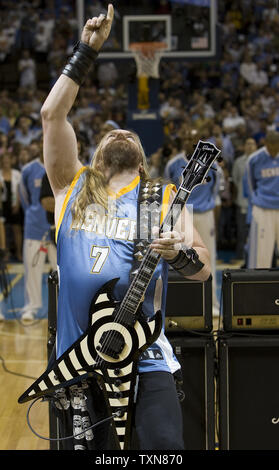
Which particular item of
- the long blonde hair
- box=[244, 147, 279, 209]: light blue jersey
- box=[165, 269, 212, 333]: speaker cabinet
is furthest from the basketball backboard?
the long blonde hair

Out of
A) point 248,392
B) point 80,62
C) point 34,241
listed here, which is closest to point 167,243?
point 80,62

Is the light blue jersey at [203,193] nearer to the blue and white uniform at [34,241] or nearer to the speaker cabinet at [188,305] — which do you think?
the blue and white uniform at [34,241]

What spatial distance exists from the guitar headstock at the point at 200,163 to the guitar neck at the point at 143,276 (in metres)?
0.09

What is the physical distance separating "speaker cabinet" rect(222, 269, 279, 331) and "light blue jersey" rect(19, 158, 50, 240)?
4868mm

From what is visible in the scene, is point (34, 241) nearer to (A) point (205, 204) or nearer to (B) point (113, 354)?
(A) point (205, 204)

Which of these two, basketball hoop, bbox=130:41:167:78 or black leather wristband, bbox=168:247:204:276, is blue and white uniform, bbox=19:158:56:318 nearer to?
basketball hoop, bbox=130:41:167:78

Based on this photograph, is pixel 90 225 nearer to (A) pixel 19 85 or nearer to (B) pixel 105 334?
(B) pixel 105 334

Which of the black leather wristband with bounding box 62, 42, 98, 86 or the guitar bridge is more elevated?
the black leather wristband with bounding box 62, 42, 98, 86

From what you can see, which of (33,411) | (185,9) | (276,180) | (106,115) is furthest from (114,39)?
(33,411)

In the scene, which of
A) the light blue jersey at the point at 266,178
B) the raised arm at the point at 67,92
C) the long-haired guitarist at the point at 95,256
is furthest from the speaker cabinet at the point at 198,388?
the light blue jersey at the point at 266,178

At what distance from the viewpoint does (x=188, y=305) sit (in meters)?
4.55

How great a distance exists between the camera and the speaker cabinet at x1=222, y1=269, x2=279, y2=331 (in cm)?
444

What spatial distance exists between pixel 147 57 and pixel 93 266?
362 inches

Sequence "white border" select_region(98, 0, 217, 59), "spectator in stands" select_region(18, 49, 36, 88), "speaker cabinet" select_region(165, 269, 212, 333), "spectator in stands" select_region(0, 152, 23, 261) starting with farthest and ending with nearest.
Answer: "spectator in stands" select_region(18, 49, 36, 88)
"spectator in stands" select_region(0, 152, 23, 261)
"white border" select_region(98, 0, 217, 59)
"speaker cabinet" select_region(165, 269, 212, 333)
